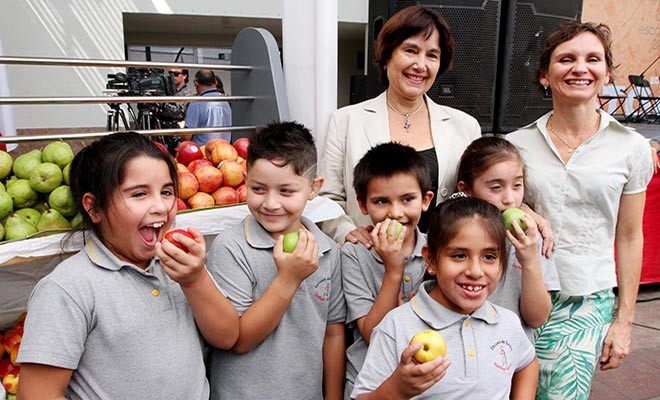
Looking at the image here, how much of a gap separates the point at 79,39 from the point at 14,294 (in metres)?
7.63

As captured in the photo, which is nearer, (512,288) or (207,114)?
(512,288)

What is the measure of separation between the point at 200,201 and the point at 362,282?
0.89m

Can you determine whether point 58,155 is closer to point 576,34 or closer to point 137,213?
point 137,213

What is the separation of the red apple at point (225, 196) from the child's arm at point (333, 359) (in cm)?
87

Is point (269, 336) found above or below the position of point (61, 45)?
below

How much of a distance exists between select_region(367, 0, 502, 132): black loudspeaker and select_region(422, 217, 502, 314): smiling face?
106 inches

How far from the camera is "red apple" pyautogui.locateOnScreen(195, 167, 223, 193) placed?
2.14 meters

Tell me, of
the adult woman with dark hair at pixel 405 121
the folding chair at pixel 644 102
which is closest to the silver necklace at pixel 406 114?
the adult woman with dark hair at pixel 405 121

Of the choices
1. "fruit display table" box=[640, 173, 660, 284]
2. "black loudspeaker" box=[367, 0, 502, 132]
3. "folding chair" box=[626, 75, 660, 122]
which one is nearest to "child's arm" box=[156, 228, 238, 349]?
"black loudspeaker" box=[367, 0, 502, 132]

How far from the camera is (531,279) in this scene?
1.44 metres

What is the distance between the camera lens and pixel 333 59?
2285 mm

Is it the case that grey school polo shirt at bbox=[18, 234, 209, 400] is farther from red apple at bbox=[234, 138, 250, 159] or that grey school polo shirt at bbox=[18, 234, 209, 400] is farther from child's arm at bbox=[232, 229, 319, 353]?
red apple at bbox=[234, 138, 250, 159]

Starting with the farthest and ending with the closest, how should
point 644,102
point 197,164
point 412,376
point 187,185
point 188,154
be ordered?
point 644,102 → point 188,154 → point 197,164 → point 187,185 → point 412,376

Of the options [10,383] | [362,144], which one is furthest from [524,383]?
[10,383]
